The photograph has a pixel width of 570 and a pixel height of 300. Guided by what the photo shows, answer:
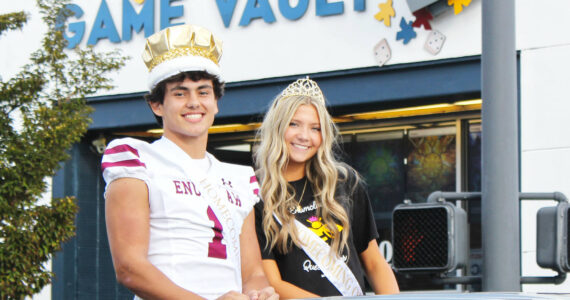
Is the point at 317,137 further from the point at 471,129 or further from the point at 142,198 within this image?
the point at 471,129

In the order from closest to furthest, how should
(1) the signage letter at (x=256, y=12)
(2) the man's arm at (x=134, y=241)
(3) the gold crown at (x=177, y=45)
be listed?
(2) the man's arm at (x=134, y=241), (3) the gold crown at (x=177, y=45), (1) the signage letter at (x=256, y=12)

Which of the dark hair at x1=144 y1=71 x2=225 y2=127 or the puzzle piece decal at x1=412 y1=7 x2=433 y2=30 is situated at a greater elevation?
the puzzle piece decal at x1=412 y1=7 x2=433 y2=30

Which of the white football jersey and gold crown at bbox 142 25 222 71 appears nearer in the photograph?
the white football jersey

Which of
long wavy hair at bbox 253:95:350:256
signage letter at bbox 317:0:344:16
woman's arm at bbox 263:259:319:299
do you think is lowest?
woman's arm at bbox 263:259:319:299

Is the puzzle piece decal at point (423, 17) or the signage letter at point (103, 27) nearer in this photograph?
the puzzle piece decal at point (423, 17)

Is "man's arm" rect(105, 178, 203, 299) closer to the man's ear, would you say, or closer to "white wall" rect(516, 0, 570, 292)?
the man's ear

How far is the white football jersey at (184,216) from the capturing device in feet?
10.4

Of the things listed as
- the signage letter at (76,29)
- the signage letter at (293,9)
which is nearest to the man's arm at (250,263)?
the signage letter at (293,9)

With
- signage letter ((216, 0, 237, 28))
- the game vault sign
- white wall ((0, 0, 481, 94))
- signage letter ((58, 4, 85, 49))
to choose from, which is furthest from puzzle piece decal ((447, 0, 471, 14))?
signage letter ((58, 4, 85, 49))

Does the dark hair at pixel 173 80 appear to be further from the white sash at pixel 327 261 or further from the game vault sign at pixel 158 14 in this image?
the game vault sign at pixel 158 14

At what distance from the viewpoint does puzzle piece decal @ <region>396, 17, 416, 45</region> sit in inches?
379

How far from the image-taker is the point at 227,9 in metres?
10.8

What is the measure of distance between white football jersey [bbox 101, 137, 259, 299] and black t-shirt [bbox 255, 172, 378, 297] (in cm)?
95

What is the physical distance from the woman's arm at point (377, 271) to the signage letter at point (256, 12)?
6.26 m
